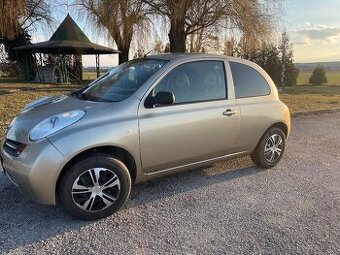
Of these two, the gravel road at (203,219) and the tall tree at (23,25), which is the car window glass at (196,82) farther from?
the tall tree at (23,25)

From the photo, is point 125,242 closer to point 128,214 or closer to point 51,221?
point 128,214

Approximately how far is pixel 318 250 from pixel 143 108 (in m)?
2.16

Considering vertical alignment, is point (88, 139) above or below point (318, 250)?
above

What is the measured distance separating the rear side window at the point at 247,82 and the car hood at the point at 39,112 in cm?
187

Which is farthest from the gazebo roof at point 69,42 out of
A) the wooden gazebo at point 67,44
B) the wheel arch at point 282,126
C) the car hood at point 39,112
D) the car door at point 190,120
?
the car door at point 190,120

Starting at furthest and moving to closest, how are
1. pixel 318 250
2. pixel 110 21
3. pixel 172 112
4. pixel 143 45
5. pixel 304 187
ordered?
pixel 143 45 < pixel 110 21 < pixel 304 187 < pixel 172 112 < pixel 318 250

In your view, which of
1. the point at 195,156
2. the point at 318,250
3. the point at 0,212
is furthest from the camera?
the point at 195,156

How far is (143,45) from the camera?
1764 centimetres

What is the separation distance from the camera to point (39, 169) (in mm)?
3166

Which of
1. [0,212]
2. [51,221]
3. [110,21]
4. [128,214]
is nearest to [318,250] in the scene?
[128,214]

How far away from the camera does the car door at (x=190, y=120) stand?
379cm

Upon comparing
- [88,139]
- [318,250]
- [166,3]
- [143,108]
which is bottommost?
[318,250]

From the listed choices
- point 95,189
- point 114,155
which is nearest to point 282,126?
point 114,155

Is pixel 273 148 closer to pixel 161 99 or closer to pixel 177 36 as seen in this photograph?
pixel 161 99
